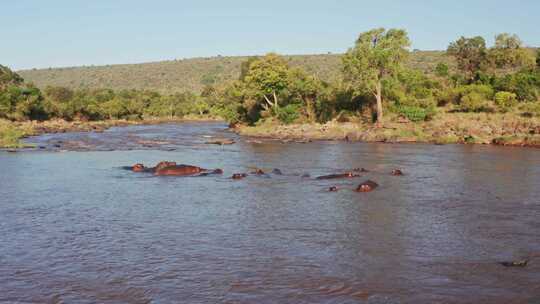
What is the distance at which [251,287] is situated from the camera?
32.6 feet

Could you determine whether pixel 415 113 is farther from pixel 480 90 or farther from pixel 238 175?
pixel 238 175

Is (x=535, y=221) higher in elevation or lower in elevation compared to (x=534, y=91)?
lower

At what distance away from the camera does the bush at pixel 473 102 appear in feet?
155

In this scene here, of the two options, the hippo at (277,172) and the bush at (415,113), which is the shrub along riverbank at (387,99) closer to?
the bush at (415,113)

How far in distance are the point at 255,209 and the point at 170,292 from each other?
755 centimetres

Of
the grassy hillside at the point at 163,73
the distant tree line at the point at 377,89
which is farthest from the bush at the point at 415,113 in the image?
the grassy hillside at the point at 163,73

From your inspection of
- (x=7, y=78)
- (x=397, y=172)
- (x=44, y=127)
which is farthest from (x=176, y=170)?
(x=7, y=78)

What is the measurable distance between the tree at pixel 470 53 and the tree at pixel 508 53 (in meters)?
1.06

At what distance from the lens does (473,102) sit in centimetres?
4725

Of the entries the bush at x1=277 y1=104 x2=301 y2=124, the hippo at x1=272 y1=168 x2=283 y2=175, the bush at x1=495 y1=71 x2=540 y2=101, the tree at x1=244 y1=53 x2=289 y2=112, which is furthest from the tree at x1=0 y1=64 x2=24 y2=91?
the hippo at x1=272 y1=168 x2=283 y2=175

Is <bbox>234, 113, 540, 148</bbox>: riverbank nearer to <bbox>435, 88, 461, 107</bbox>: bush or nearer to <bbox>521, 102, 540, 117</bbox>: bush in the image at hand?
<bbox>521, 102, 540, 117</bbox>: bush

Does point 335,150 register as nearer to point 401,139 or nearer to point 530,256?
point 401,139

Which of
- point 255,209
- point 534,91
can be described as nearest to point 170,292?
point 255,209

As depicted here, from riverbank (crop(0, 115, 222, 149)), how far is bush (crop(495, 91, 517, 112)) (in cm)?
3817
